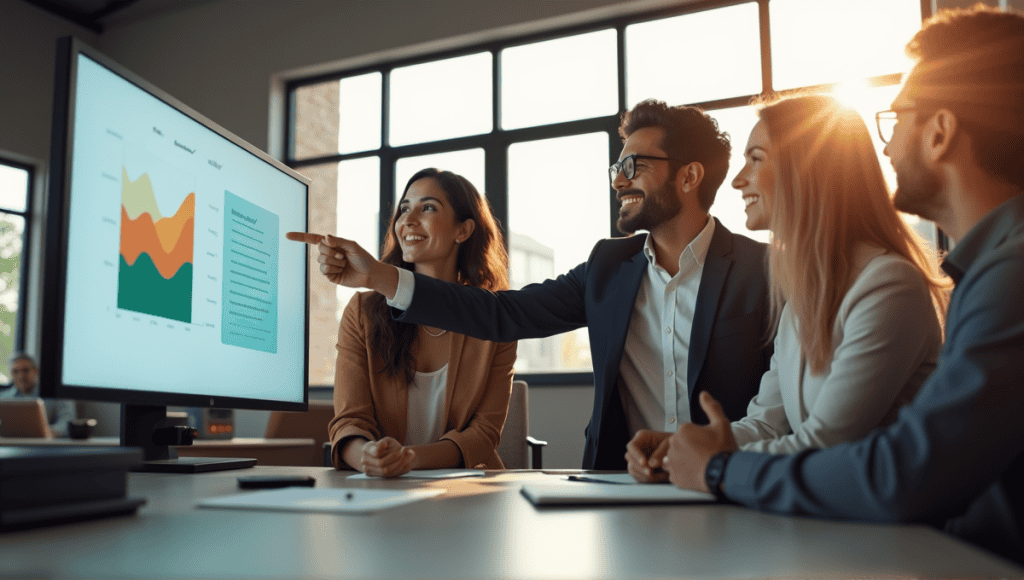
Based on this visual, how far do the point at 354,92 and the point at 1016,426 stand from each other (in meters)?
5.49

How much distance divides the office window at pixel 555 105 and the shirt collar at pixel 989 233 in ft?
11.3

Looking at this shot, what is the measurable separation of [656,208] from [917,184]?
1128mm

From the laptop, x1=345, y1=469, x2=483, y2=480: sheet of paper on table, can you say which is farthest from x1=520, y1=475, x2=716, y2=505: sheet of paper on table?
the laptop

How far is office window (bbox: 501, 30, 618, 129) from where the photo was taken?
486 cm

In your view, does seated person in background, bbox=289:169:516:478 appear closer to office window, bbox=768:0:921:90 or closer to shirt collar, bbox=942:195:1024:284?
shirt collar, bbox=942:195:1024:284

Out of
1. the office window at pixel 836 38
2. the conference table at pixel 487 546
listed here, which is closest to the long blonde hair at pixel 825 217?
the conference table at pixel 487 546

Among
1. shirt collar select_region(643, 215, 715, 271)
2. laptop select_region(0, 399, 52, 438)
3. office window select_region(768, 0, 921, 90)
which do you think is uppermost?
office window select_region(768, 0, 921, 90)

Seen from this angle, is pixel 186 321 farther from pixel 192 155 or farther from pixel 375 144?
pixel 375 144

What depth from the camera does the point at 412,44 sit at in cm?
523

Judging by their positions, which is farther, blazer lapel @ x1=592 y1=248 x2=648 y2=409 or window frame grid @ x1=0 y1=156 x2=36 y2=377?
window frame grid @ x1=0 y1=156 x2=36 y2=377

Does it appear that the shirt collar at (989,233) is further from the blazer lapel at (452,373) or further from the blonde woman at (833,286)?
the blazer lapel at (452,373)

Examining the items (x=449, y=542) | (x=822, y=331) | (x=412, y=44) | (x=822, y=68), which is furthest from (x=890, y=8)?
(x=449, y=542)

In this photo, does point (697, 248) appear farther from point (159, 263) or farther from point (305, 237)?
point (159, 263)

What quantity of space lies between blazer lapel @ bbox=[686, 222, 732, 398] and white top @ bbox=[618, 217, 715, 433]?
5 cm
